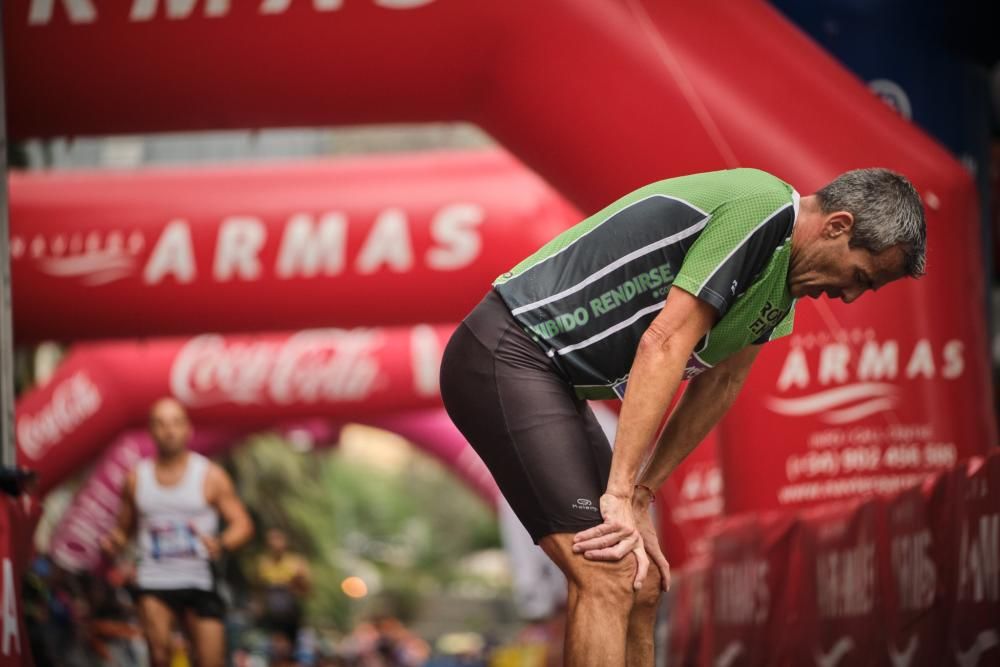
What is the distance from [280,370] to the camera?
1309 cm

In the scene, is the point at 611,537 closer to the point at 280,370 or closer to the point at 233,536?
the point at 233,536

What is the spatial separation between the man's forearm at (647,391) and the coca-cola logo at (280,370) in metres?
9.93

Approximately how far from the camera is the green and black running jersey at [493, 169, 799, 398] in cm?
319

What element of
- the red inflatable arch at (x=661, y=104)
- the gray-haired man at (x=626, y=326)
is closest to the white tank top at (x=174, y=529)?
the red inflatable arch at (x=661, y=104)

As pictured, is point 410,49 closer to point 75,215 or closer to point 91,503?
point 75,215

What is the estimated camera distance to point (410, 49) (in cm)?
665

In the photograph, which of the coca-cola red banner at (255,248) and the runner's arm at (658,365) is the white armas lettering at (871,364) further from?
the coca-cola red banner at (255,248)

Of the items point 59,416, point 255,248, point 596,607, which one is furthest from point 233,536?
point 59,416

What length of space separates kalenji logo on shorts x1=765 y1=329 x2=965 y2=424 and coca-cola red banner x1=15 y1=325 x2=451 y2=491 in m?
6.73

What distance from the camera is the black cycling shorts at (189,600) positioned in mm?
7719

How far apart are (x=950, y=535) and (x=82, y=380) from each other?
33.6 feet

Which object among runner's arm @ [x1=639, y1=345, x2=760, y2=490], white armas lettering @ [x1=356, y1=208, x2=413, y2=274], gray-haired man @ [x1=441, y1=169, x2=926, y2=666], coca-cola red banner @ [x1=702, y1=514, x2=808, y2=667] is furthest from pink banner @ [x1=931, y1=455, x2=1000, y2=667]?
white armas lettering @ [x1=356, y1=208, x2=413, y2=274]

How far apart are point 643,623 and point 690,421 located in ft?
1.70

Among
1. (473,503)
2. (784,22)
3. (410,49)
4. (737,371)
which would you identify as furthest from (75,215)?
(473,503)
